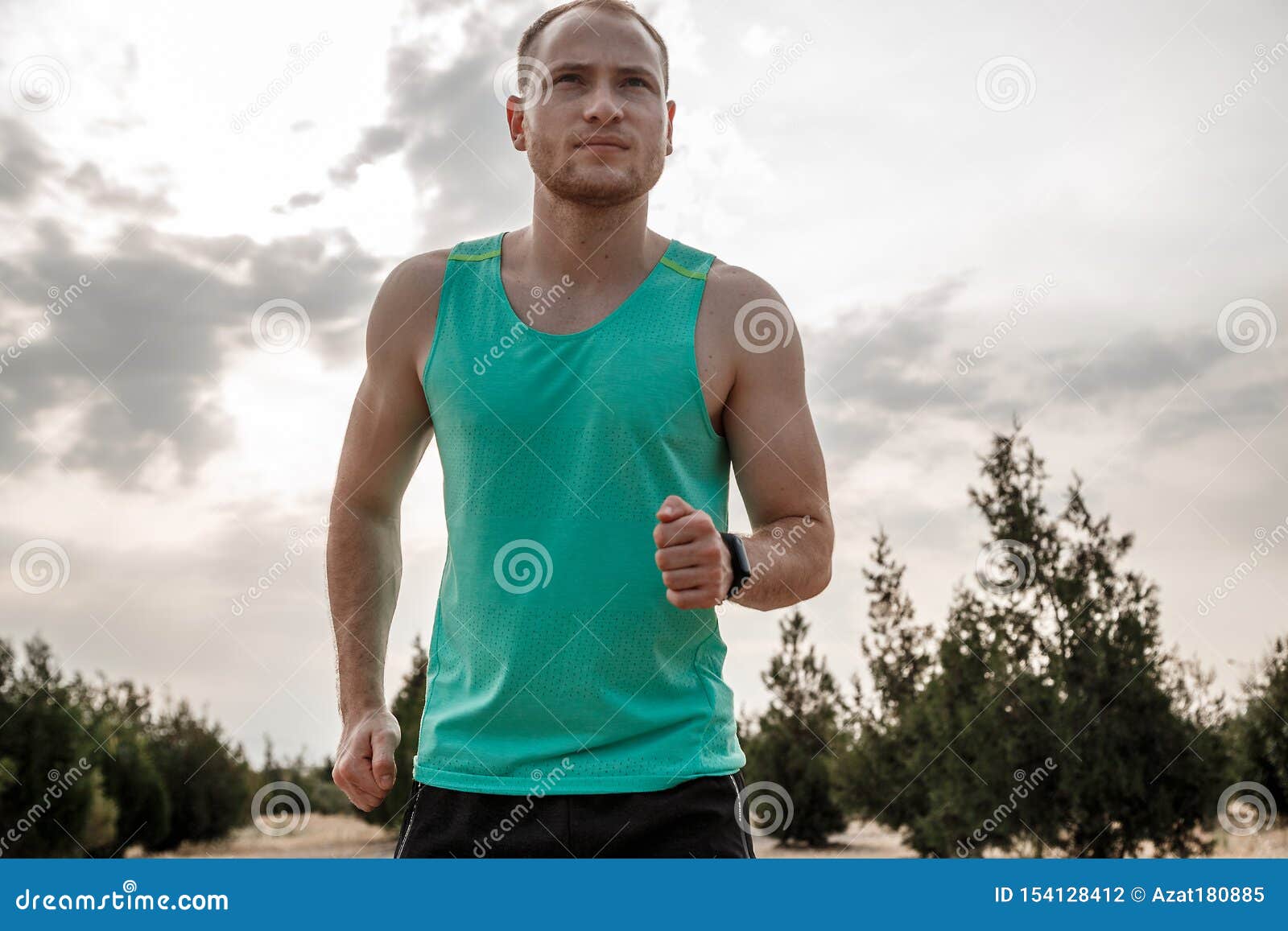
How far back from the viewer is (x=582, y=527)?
2.76 metres

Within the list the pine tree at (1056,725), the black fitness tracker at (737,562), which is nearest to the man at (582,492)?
the black fitness tracker at (737,562)

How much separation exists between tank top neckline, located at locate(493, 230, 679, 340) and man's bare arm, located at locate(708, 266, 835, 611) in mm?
201

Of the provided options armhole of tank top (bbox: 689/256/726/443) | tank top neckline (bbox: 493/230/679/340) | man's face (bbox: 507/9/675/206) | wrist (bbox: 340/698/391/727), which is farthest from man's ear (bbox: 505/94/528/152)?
wrist (bbox: 340/698/391/727)

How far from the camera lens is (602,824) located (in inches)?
104

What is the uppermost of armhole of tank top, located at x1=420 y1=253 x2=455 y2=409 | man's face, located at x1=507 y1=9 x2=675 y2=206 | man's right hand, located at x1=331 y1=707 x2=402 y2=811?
man's face, located at x1=507 y1=9 x2=675 y2=206

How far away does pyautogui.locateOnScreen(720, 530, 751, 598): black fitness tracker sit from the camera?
→ 2.53 meters

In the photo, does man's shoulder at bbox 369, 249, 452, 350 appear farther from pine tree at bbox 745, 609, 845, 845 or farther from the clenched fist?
pine tree at bbox 745, 609, 845, 845

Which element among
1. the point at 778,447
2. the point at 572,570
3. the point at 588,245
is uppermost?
the point at 588,245

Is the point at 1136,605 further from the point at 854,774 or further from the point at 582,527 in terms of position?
the point at 582,527

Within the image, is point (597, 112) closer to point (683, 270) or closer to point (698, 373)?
point (683, 270)

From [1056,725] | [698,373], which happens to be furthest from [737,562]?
[1056,725]

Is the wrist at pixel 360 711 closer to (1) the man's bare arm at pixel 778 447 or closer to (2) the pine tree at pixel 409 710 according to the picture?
(1) the man's bare arm at pixel 778 447

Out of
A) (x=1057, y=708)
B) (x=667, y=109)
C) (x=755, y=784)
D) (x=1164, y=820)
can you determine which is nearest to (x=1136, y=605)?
(x=1057, y=708)

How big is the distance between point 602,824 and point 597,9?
2189 mm
